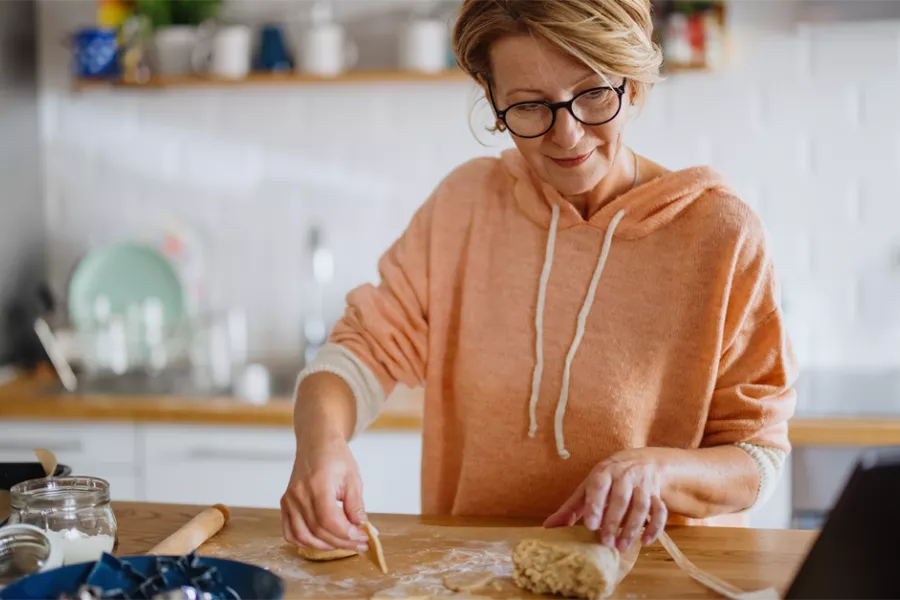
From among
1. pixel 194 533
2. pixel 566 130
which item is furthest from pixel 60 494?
pixel 566 130

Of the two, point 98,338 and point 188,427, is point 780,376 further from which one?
point 98,338

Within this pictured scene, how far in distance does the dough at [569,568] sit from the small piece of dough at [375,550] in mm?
145

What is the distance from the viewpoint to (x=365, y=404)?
4.72 ft

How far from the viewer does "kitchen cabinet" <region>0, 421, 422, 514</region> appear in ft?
8.23

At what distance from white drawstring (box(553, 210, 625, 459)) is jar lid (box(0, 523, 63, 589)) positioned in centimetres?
64

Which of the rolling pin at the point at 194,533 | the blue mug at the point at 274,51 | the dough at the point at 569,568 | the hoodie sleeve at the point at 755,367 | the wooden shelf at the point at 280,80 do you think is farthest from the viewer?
the blue mug at the point at 274,51

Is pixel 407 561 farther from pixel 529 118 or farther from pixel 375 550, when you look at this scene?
pixel 529 118

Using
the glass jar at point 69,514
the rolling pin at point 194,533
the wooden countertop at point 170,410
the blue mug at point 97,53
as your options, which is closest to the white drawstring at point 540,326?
the rolling pin at point 194,533

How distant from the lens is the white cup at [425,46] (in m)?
2.79

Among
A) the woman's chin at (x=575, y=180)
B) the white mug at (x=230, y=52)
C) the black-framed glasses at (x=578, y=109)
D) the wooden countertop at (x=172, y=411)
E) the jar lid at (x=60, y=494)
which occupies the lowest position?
the wooden countertop at (x=172, y=411)

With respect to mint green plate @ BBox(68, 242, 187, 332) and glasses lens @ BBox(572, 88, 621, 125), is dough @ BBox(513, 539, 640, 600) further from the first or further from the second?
mint green plate @ BBox(68, 242, 187, 332)

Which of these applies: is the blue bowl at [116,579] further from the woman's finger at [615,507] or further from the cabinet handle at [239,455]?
the cabinet handle at [239,455]

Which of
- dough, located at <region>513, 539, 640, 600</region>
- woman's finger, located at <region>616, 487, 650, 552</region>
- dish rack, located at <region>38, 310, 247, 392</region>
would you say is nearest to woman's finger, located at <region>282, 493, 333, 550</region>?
dough, located at <region>513, 539, 640, 600</region>

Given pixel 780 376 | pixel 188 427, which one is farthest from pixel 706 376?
pixel 188 427
